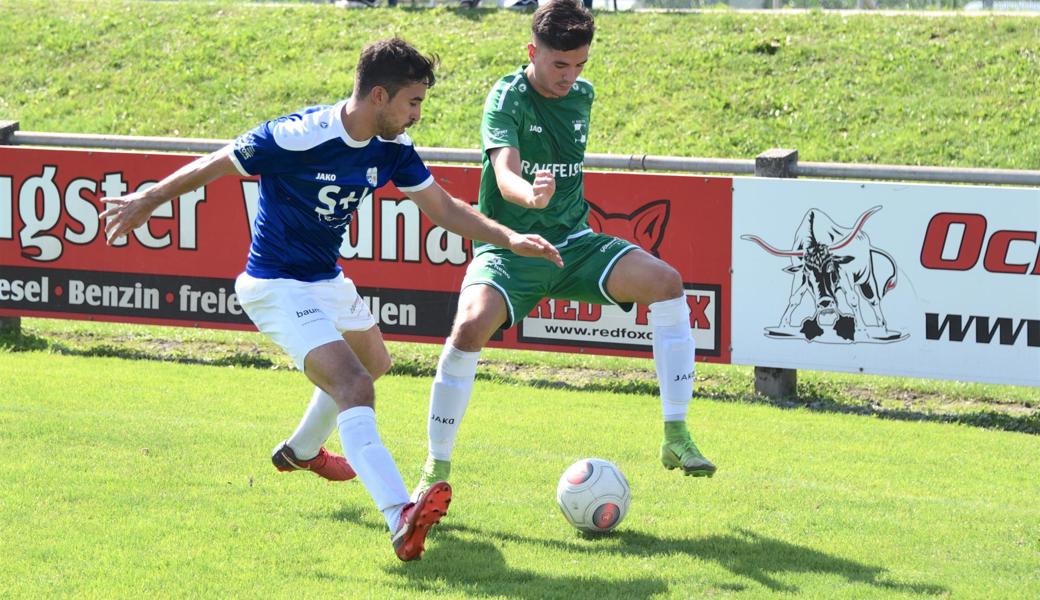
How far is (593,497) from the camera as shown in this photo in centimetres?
577

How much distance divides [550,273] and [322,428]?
1.31 m

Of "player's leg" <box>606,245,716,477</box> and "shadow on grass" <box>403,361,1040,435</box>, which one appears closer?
"player's leg" <box>606,245,716,477</box>

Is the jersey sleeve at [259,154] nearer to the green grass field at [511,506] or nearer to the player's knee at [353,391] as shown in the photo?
the player's knee at [353,391]

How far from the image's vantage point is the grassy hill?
1525 centimetres

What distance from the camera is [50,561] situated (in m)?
5.24

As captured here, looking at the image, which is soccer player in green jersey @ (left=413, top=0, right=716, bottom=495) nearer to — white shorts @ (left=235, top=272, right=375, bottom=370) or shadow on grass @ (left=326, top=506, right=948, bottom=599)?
shadow on grass @ (left=326, top=506, right=948, bottom=599)

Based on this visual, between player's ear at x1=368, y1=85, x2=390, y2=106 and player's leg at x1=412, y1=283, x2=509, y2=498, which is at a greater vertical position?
player's ear at x1=368, y1=85, x2=390, y2=106

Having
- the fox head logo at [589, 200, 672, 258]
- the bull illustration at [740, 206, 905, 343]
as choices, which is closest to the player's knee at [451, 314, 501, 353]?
the fox head logo at [589, 200, 672, 258]

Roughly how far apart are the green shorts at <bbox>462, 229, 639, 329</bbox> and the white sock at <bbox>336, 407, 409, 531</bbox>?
1248 mm

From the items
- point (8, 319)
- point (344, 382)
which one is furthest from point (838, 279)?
point (8, 319)

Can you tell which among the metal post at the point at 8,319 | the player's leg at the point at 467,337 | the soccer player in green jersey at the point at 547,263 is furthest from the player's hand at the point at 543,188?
the metal post at the point at 8,319

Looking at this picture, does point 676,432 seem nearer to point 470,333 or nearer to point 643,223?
point 470,333

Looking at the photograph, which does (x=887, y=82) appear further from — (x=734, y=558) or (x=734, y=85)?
(x=734, y=558)

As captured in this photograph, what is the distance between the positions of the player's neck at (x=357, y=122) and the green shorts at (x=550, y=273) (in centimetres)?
106
